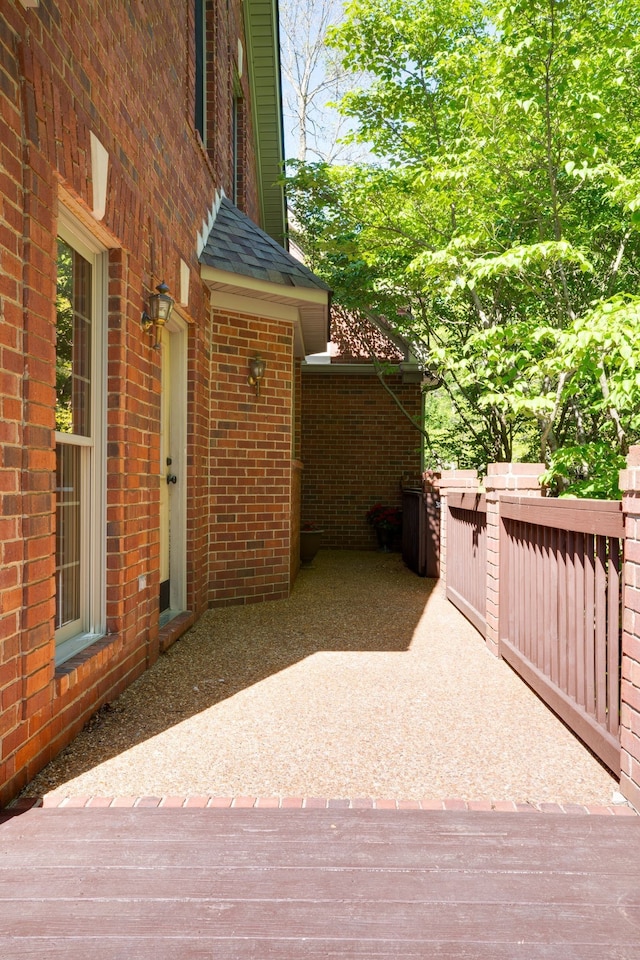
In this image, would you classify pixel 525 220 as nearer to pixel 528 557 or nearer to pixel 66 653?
pixel 528 557

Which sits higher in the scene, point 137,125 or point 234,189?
point 234,189

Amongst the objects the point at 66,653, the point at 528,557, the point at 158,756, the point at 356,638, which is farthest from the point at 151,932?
the point at 356,638

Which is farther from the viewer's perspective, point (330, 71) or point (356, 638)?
point (330, 71)

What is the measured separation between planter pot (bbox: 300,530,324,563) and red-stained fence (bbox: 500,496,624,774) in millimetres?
5314

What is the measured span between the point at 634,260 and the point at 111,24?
20.0 feet

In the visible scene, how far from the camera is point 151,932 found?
5.83 feet

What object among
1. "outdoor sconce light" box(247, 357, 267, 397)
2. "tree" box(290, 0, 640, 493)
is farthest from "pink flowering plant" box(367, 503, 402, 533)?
"outdoor sconce light" box(247, 357, 267, 397)

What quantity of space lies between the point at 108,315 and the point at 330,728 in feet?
7.88

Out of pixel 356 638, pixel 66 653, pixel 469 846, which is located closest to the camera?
pixel 469 846

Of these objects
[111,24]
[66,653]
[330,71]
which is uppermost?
[330,71]

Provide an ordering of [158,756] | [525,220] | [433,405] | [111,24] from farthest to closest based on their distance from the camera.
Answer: [433,405]
[525,220]
[111,24]
[158,756]

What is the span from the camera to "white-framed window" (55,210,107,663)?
334cm

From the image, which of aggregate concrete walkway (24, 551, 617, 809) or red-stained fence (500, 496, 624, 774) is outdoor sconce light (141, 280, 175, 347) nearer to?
aggregate concrete walkway (24, 551, 617, 809)

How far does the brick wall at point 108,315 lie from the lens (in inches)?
99.3
